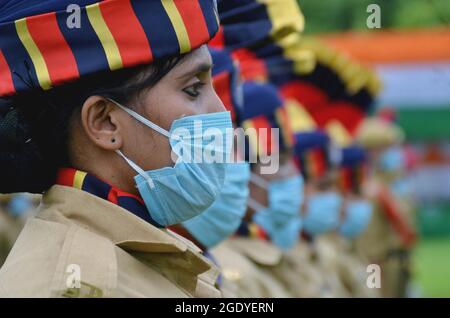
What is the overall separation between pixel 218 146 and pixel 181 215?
0.23 metres

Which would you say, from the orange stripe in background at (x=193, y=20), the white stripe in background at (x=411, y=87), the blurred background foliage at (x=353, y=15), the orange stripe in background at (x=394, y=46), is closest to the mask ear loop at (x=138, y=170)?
the orange stripe in background at (x=193, y=20)

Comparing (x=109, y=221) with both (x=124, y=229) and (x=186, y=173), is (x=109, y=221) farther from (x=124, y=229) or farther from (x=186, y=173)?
(x=186, y=173)

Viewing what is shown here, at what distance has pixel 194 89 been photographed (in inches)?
134

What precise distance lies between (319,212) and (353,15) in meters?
14.1

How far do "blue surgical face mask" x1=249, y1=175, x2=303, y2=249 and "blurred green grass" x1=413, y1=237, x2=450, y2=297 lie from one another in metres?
6.86

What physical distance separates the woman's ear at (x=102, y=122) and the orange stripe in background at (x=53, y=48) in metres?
0.11

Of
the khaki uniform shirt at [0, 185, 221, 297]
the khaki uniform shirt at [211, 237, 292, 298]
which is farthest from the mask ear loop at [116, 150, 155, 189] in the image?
the khaki uniform shirt at [211, 237, 292, 298]

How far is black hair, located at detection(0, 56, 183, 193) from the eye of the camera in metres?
3.27

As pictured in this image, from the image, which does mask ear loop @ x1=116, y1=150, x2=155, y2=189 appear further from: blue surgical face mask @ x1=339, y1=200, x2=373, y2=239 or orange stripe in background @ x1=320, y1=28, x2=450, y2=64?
orange stripe in background @ x1=320, y1=28, x2=450, y2=64

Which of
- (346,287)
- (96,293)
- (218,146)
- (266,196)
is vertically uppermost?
(218,146)

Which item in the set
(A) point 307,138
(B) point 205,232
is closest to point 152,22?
(B) point 205,232

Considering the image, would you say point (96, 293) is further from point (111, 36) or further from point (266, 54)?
point (266, 54)

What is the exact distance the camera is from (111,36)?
126 inches

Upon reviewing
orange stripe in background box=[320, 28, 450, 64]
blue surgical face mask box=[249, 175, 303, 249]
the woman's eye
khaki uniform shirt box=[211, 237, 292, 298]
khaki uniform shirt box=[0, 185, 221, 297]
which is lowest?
khaki uniform shirt box=[211, 237, 292, 298]
